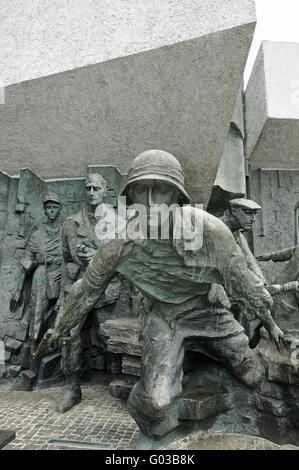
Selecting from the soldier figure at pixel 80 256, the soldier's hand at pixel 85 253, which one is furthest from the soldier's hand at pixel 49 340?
the soldier's hand at pixel 85 253

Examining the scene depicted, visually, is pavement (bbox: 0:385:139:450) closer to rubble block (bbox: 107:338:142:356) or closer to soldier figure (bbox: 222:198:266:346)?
rubble block (bbox: 107:338:142:356)

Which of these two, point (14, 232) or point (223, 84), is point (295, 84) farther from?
point (14, 232)

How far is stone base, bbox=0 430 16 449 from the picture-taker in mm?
2605

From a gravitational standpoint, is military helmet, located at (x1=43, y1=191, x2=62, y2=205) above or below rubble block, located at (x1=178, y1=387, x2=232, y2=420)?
above

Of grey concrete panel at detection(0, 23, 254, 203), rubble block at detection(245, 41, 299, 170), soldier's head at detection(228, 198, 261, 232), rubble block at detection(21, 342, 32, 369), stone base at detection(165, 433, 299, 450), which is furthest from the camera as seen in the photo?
rubble block at detection(245, 41, 299, 170)

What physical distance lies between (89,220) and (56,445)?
2.29 meters

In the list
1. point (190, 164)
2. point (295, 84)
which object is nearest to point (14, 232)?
point (190, 164)

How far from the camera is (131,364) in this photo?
3.28 m

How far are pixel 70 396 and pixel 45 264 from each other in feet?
5.45

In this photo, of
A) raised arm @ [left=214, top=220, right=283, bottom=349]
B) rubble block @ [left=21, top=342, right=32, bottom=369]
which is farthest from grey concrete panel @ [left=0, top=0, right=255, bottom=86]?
rubble block @ [left=21, top=342, right=32, bottom=369]

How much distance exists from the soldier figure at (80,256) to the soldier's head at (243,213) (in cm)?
151

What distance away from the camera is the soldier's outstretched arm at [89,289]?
240cm

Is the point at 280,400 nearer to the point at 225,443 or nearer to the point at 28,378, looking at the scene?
the point at 225,443

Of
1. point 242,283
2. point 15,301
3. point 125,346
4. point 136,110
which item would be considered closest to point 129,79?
point 136,110
